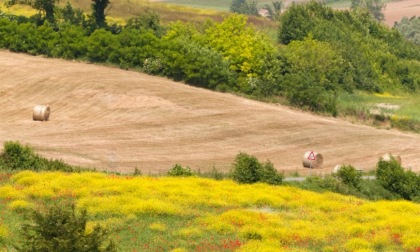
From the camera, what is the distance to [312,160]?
67.9 metres

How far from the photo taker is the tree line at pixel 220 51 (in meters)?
93.6

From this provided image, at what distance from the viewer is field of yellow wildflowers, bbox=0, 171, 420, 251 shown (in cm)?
3844

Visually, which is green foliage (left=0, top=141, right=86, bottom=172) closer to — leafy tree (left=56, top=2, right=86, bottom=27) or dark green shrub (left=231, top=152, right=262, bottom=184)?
dark green shrub (left=231, top=152, right=262, bottom=184)

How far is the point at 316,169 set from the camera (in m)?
68.2

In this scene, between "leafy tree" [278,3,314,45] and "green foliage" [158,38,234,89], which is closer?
"green foliage" [158,38,234,89]

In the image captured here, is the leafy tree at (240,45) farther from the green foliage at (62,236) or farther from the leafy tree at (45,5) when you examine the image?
the green foliage at (62,236)

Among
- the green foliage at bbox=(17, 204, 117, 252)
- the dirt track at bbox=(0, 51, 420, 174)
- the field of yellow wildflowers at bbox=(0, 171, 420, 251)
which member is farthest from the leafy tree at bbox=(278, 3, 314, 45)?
the green foliage at bbox=(17, 204, 117, 252)

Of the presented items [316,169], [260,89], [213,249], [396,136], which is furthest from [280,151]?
[213,249]

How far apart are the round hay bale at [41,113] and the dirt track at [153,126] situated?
2.12 feet

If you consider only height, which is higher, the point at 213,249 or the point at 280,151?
the point at 213,249

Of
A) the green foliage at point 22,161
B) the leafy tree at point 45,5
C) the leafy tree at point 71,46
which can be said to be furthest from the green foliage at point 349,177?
the leafy tree at point 45,5

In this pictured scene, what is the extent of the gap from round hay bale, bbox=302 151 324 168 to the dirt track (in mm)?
547

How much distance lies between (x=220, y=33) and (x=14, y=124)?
36.3m

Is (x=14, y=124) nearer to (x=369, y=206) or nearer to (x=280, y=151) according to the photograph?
(x=280, y=151)
